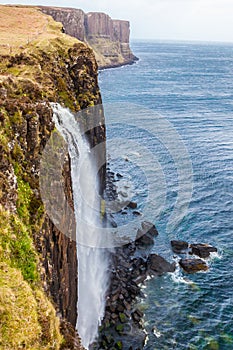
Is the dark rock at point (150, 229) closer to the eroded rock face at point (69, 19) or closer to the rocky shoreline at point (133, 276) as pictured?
the rocky shoreline at point (133, 276)

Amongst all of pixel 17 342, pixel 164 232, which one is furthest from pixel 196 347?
pixel 17 342

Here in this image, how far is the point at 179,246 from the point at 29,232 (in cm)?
2842

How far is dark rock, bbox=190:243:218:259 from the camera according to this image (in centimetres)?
4147

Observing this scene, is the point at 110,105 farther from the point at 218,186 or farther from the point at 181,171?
the point at 218,186

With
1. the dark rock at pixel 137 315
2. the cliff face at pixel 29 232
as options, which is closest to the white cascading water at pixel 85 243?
the dark rock at pixel 137 315

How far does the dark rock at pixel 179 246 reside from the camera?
140 ft

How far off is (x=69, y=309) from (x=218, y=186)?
38112mm

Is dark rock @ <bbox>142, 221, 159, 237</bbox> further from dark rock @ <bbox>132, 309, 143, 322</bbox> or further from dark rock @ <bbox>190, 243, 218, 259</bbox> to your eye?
dark rock @ <bbox>132, 309, 143, 322</bbox>

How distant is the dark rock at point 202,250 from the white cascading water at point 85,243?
1046 cm

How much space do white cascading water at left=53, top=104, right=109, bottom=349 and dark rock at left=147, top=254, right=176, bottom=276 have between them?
15.9 ft

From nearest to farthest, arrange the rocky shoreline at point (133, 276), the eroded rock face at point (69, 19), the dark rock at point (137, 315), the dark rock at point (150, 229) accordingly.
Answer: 1. the rocky shoreline at point (133, 276)
2. the dark rock at point (137, 315)
3. the dark rock at point (150, 229)
4. the eroded rock face at point (69, 19)

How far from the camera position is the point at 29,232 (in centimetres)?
1738

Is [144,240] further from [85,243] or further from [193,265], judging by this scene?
[85,243]

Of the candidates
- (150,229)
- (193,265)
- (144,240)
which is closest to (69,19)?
(150,229)
